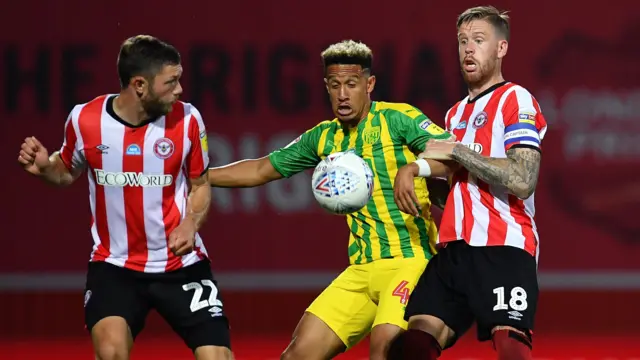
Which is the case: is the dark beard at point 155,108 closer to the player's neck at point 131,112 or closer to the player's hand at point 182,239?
the player's neck at point 131,112

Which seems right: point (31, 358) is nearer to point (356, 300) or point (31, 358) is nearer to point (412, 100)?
point (356, 300)

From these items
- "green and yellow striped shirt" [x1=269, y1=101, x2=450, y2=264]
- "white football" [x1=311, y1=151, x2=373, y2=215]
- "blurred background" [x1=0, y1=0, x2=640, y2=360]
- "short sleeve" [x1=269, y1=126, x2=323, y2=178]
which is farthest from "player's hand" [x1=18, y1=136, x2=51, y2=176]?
"blurred background" [x1=0, y1=0, x2=640, y2=360]

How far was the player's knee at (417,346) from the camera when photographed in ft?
16.0

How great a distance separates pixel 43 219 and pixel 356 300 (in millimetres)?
4878

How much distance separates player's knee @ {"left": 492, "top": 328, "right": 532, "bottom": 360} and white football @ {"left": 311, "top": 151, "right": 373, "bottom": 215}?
0.82 m

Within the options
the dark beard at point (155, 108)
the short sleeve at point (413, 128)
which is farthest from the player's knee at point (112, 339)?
the short sleeve at point (413, 128)

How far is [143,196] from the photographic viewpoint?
5.07 m

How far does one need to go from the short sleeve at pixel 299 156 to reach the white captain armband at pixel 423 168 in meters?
0.82

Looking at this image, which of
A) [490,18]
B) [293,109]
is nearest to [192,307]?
[490,18]

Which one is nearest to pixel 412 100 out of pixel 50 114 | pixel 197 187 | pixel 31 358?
pixel 50 114

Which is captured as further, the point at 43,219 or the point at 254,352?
the point at 43,219

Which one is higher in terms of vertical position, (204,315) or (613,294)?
(204,315)

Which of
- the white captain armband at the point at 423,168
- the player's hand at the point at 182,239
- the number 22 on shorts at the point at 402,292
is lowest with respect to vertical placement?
the number 22 on shorts at the point at 402,292

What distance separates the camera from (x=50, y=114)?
9.62m
